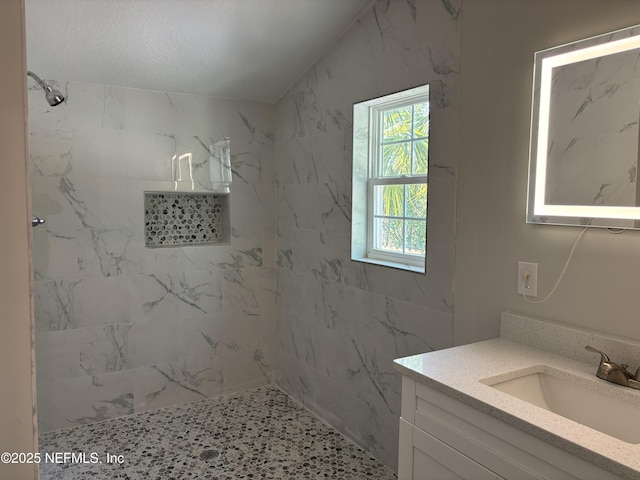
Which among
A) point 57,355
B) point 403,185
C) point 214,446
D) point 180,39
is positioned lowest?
point 214,446

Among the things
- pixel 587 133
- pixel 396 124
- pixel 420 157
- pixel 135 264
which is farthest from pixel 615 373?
pixel 135 264

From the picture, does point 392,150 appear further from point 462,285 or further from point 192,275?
point 192,275

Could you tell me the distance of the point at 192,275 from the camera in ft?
11.4

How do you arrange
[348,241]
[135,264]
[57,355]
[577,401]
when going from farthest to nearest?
[135,264], [57,355], [348,241], [577,401]

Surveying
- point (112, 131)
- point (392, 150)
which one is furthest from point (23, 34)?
point (392, 150)

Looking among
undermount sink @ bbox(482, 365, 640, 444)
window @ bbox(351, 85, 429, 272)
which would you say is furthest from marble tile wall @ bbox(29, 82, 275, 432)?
undermount sink @ bbox(482, 365, 640, 444)

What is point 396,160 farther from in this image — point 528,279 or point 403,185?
point 528,279

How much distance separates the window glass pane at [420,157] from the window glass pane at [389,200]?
147 millimetres

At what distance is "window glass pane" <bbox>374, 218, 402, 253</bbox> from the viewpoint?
2.78 meters

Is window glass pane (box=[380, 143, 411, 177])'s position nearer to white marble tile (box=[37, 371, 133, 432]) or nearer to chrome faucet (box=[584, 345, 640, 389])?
chrome faucet (box=[584, 345, 640, 389])

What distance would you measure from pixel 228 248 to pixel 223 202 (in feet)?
1.17

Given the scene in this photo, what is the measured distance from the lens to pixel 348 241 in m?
2.93

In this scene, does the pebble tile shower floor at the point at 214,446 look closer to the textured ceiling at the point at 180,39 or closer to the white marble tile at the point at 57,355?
the white marble tile at the point at 57,355

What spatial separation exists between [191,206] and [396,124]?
165cm
